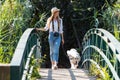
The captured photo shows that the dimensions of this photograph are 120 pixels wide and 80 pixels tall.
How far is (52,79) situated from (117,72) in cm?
297

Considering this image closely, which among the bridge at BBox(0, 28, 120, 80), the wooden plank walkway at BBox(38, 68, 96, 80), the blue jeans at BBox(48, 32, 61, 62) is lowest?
the wooden plank walkway at BBox(38, 68, 96, 80)

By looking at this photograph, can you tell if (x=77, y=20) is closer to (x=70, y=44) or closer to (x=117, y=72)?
(x=70, y=44)

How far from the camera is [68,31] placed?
19.5 m

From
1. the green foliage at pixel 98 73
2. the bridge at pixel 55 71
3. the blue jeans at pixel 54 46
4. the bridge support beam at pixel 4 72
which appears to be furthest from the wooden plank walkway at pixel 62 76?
the bridge support beam at pixel 4 72

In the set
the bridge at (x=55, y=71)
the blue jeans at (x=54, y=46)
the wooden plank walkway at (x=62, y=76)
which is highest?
A: the blue jeans at (x=54, y=46)

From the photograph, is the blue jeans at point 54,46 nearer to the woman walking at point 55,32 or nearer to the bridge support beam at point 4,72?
the woman walking at point 55,32

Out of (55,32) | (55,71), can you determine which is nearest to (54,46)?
(55,32)

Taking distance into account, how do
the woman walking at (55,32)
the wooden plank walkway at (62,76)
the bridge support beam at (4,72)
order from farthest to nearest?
the woman walking at (55,32) < the wooden plank walkway at (62,76) < the bridge support beam at (4,72)

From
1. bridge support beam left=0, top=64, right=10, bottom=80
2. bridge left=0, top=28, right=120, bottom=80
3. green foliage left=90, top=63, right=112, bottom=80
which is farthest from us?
green foliage left=90, top=63, right=112, bottom=80

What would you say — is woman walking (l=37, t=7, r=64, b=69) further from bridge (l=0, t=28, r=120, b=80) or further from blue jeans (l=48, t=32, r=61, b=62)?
bridge (l=0, t=28, r=120, b=80)

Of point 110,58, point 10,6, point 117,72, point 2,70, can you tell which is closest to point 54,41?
point 10,6

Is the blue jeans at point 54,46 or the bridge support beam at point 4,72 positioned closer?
the bridge support beam at point 4,72

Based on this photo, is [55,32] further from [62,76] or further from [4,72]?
[4,72]

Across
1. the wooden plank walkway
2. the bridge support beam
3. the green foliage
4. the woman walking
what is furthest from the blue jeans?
the bridge support beam
